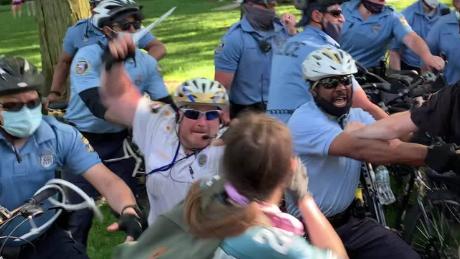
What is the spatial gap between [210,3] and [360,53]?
2054 cm

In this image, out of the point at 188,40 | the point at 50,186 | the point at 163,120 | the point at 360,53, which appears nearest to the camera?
the point at 50,186

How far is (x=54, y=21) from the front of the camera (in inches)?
367

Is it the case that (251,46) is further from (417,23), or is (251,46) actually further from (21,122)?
(21,122)

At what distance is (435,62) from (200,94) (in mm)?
3172

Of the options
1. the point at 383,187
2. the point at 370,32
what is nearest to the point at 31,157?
→ the point at 383,187

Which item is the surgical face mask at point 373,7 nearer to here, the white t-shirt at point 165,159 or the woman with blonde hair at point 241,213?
the white t-shirt at point 165,159

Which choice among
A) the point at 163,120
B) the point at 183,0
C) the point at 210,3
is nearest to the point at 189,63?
the point at 163,120

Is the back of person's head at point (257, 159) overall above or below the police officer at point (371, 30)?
above

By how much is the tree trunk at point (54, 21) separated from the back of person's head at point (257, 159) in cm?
684

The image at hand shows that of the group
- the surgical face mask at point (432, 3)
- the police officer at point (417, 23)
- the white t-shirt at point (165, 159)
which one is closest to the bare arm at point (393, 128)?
the white t-shirt at point (165, 159)

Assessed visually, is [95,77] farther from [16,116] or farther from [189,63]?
[189,63]

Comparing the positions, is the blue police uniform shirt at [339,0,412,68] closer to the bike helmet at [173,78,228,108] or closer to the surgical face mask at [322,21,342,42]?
the surgical face mask at [322,21,342,42]

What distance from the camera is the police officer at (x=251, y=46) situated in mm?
7105

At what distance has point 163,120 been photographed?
4.61m
